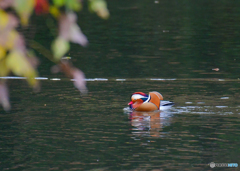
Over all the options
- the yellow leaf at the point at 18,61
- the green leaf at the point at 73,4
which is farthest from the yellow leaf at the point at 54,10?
the yellow leaf at the point at 18,61

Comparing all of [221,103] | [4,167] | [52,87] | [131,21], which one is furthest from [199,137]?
[131,21]

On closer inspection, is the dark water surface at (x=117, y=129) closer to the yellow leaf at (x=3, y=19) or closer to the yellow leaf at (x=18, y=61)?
the yellow leaf at (x=18, y=61)

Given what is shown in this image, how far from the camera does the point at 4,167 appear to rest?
10.2 metres

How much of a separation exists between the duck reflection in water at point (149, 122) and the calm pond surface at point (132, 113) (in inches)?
0.9

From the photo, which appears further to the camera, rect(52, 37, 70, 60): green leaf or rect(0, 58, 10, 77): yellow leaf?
rect(0, 58, 10, 77): yellow leaf

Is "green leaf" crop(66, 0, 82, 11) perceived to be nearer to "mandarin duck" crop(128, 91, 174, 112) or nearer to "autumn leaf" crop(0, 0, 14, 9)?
"autumn leaf" crop(0, 0, 14, 9)

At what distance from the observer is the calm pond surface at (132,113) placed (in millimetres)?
10672

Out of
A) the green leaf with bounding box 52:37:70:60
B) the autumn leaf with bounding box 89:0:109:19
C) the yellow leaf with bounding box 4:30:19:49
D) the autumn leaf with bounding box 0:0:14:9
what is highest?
the autumn leaf with bounding box 0:0:14:9

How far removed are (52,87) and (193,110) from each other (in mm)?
4906

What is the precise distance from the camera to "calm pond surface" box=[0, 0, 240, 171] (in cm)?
1067

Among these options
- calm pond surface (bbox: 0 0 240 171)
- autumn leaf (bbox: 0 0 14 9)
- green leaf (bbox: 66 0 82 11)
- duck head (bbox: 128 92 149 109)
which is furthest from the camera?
duck head (bbox: 128 92 149 109)

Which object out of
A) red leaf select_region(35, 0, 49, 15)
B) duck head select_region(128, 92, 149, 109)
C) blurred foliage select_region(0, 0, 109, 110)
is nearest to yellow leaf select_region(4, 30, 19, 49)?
blurred foliage select_region(0, 0, 109, 110)

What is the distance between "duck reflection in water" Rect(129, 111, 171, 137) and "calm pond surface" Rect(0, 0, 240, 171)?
2 cm

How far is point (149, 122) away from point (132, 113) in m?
1.05
